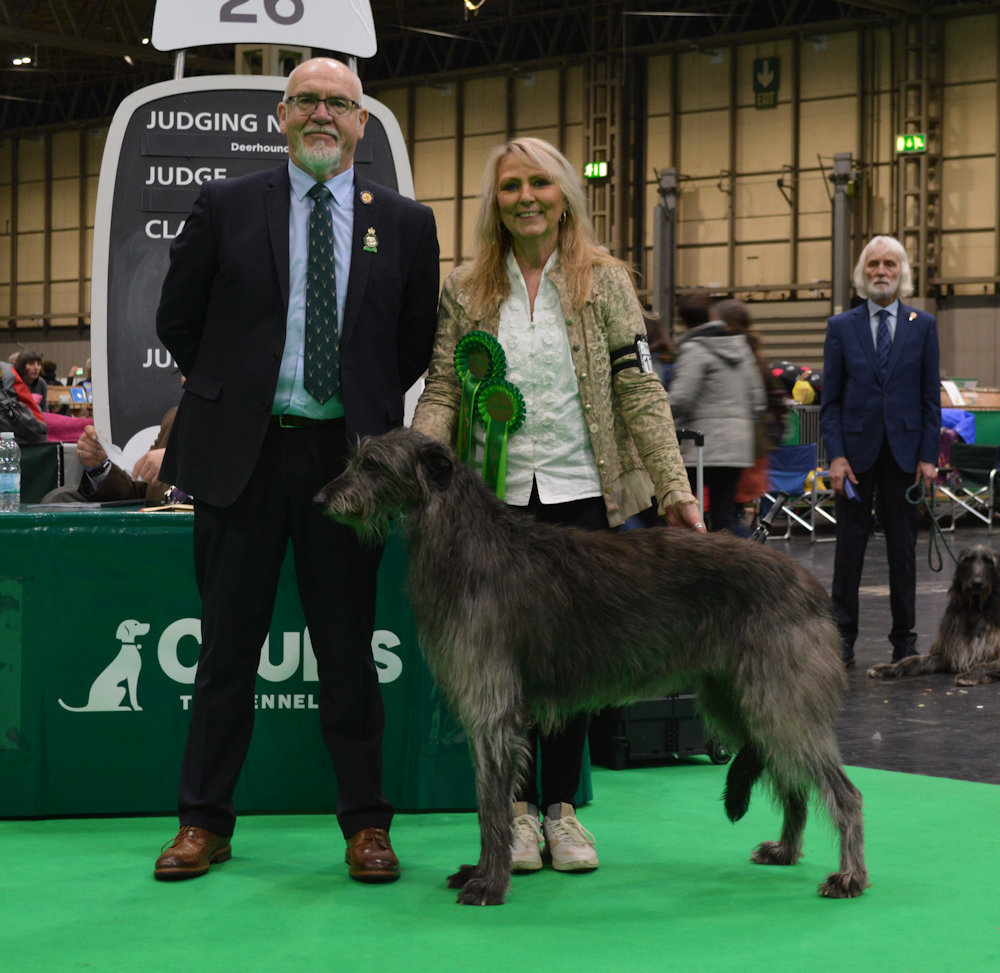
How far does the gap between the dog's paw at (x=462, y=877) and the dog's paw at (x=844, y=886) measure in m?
0.78

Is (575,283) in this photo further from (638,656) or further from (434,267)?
(638,656)

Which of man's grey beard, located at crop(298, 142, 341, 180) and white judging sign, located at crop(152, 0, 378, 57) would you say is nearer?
man's grey beard, located at crop(298, 142, 341, 180)

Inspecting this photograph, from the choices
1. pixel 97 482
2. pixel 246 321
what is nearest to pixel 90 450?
pixel 97 482

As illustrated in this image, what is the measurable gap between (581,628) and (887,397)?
355 centimetres

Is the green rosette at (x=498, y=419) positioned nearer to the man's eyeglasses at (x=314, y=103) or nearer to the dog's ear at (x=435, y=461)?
the dog's ear at (x=435, y=461)

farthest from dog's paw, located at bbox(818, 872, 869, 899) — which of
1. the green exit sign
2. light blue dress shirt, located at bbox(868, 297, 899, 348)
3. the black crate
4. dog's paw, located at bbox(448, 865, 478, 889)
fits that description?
the green exit sign

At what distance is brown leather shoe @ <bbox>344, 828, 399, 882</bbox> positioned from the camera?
10.3 ft

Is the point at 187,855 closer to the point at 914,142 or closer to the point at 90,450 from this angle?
the point at 90,450

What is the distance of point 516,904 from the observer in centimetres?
299

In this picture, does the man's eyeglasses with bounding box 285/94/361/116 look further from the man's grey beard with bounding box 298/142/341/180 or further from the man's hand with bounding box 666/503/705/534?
the man's hand with bounding box 666/503/705/534

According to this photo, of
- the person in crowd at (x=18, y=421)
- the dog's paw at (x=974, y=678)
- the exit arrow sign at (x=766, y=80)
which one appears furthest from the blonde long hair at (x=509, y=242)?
the exit arrow sign at (x=766, y=80)

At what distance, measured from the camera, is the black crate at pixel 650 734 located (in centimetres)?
449

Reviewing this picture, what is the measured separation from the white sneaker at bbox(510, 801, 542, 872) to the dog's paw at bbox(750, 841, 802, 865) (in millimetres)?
536

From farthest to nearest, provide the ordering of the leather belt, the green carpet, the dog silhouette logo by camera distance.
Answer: the dog silhouette logo, the leather belt, the green carpet
